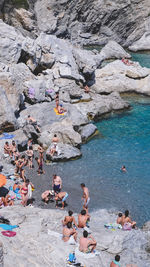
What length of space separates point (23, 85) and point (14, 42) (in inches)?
198

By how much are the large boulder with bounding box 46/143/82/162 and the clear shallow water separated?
17.0 inches

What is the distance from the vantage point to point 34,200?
1684cm

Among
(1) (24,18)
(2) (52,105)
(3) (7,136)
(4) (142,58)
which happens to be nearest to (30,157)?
(3) (7,136)

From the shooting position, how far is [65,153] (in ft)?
70.0

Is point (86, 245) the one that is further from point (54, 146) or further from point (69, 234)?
point (54, 146)

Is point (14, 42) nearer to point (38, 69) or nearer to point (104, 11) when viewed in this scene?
point (38, 69)

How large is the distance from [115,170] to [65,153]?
3694 millimetres

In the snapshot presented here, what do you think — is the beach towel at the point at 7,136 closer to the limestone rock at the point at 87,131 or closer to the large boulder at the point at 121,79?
the limestone rock at the point at 87,131

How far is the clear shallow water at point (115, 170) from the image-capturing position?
17.1 metres

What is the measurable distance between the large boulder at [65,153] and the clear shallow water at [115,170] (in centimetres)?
43

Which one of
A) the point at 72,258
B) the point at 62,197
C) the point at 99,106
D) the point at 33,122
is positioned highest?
the point at 99,106

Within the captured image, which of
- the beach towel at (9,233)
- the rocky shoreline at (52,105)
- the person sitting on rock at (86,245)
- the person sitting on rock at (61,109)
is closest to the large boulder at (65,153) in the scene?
the rocky shoreline at (52,105)

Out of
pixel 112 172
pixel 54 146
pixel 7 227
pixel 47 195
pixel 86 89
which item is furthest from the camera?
pixel 86 89

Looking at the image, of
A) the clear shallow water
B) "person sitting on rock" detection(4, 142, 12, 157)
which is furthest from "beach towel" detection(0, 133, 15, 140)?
the clear shallow water
